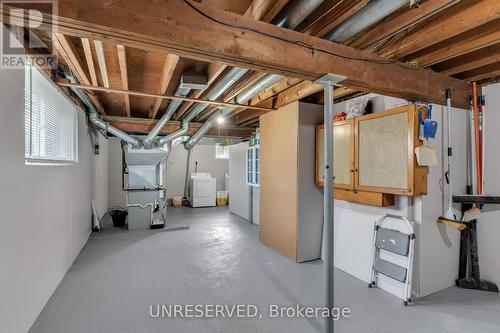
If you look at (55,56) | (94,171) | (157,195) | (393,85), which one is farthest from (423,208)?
(94,171)

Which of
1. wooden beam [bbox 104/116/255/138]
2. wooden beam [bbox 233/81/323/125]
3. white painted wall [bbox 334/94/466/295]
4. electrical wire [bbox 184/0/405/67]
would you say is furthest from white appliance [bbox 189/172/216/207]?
electrical wire [bbox 184/0/405/67]

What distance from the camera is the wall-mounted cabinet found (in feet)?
7.40

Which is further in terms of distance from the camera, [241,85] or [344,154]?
[241,85]

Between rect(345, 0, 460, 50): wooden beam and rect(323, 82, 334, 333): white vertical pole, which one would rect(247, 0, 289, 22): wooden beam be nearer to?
rect(323, 82, 334, 333): white vertical pole

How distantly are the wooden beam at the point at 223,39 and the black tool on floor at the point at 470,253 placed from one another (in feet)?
4.79

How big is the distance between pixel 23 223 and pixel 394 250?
331cm

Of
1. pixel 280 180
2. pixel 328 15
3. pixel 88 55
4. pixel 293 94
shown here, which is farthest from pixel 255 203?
pixel 328 15

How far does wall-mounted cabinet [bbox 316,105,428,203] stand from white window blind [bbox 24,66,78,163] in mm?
3130

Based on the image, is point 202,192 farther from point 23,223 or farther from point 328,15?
point 328,15

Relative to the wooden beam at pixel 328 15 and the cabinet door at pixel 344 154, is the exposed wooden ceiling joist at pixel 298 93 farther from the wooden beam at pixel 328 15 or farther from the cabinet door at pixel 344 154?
the wooden beam at pixel 328 15

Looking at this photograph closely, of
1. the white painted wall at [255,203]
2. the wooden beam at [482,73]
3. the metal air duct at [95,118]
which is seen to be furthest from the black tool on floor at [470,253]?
the metal air duct at [95,118]

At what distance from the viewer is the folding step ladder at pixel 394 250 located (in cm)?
237

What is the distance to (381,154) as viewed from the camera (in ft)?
8.25

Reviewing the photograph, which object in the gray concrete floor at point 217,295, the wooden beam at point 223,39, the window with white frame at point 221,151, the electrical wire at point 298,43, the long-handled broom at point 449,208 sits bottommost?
the gray concrete floor at point 217,295
